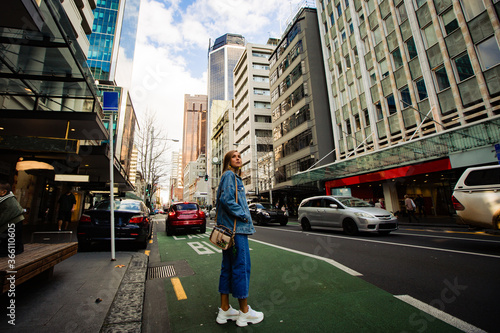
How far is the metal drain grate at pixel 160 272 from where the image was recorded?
4491 mm

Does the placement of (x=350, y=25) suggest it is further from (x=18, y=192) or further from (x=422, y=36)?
(x=18, y=192)

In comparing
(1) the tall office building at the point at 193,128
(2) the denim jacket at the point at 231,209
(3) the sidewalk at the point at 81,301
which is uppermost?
(1) the tall office building at the point at 193,128

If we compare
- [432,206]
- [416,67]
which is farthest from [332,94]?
[432,206]

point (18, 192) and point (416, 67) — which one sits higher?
point (416, 67)

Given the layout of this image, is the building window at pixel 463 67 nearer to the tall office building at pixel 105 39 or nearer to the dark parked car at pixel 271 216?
the dark parked car at pixel 271 216

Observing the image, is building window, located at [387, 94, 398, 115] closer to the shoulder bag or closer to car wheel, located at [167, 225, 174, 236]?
car wheel, located at [167, 225, 174, 236]

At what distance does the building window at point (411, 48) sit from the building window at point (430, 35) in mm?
882

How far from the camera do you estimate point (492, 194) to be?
541 cm

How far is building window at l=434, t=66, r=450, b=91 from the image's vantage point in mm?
15773

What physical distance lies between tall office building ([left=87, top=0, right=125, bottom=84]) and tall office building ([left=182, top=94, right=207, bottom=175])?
121 metres

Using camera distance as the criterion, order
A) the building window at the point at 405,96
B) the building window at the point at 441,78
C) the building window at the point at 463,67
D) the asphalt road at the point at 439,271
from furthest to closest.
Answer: the building window at the point at 405,96, the building window at the point at 441,78, the building window at the point at 463,67, the asphalt road at the point at 439,271

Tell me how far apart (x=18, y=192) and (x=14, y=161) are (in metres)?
4.16

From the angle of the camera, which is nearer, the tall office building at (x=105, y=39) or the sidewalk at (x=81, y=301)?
the sidewalk at (x=81, y=301)

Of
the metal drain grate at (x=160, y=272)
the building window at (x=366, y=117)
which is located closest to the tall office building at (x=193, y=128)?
the building window at (x=366, y=117)
